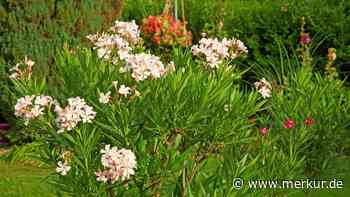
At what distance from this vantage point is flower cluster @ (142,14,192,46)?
12.2 metres

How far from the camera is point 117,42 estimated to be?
465 centimetres

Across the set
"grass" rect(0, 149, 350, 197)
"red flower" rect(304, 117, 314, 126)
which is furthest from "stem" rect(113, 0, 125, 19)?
"red flower" rect(304, 117, 314, 126)

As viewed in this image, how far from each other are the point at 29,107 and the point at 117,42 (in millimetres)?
680

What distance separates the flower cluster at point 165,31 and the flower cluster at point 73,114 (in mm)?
8064

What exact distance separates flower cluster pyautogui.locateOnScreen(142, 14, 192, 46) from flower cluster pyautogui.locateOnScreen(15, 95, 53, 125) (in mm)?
7895

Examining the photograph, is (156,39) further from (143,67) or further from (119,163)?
(119,163)

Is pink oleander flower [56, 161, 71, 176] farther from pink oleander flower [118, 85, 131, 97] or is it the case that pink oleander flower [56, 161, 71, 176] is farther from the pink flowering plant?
pink oleander flower [118, 85, 131, 97]

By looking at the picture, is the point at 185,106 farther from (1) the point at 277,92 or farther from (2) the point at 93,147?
(1) the point at 277,92

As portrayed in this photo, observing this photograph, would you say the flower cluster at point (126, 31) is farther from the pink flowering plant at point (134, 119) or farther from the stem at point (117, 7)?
the stem at point (117, 7)

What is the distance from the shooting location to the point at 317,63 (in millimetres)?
11484

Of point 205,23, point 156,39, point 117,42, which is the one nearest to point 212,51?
point 117,42

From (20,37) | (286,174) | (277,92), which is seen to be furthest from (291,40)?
(286,174)

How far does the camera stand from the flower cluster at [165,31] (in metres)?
12.2

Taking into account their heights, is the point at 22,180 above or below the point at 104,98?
below
